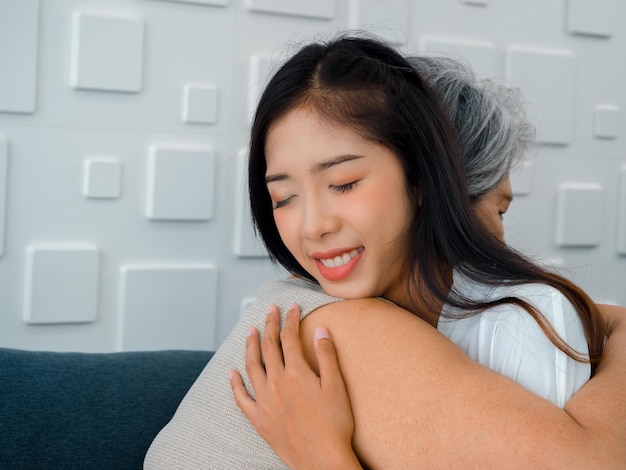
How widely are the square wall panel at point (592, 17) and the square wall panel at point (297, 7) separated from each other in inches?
32.2

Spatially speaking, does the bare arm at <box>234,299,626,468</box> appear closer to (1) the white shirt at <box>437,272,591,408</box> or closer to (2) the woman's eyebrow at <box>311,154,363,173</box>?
(1) the white shirt at <box>437,272,591,408</box>

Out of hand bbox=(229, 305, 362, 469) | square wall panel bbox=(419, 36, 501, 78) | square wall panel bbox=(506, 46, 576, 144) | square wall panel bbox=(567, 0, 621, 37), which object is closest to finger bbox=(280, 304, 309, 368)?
hand bbox=(229, 305, 362, 469)

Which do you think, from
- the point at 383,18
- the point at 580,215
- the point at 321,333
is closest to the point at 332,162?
the point at 321,333

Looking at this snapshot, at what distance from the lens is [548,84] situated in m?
2.64

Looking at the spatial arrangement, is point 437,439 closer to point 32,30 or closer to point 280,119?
point 280,119

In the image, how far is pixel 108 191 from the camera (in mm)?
2080

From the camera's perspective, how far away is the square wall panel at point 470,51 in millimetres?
2432

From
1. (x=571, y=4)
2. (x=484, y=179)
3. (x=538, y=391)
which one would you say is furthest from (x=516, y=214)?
(x=538, y=391)

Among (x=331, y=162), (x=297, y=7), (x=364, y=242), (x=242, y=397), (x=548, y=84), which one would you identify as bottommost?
(x=242, y=397)

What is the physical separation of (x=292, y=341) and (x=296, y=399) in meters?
0.08

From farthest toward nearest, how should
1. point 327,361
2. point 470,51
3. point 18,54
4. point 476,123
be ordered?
1. point 470,51
2. point 18,54
3. point 476,123
4. point 327,361

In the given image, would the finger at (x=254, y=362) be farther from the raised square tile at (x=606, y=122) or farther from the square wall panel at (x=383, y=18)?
the raised square tile at (x=606, y=122)

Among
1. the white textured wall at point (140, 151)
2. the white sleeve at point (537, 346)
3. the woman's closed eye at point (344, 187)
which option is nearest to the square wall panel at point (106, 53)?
the white textured wall at point (140, 151)

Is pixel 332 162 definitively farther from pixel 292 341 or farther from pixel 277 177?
pixel 292 341
